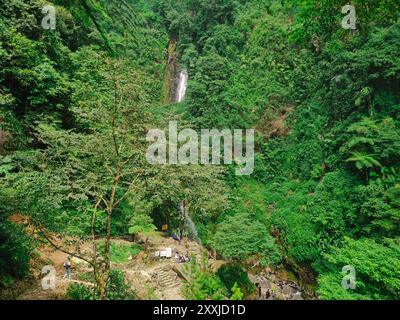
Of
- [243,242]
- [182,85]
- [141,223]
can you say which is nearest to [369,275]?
[243,242]

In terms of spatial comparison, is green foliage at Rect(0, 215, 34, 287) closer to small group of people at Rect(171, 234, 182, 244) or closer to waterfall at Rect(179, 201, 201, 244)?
small group of people at Rect(171, 234, 182, 244)

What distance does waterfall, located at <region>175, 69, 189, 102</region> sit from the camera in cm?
2958

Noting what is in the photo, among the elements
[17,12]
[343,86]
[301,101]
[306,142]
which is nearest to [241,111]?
[301,101]

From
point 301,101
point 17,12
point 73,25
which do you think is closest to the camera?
point 17,12

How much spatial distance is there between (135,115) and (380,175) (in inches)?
466

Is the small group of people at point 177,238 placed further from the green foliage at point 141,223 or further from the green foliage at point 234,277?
the green foliage at point 234,277

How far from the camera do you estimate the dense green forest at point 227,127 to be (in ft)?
21.9

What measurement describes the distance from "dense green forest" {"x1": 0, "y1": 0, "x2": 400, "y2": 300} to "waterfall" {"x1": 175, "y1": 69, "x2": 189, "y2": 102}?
207 centimetres

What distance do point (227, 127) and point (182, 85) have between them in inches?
430

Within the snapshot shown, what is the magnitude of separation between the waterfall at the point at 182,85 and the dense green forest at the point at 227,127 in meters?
2.07
